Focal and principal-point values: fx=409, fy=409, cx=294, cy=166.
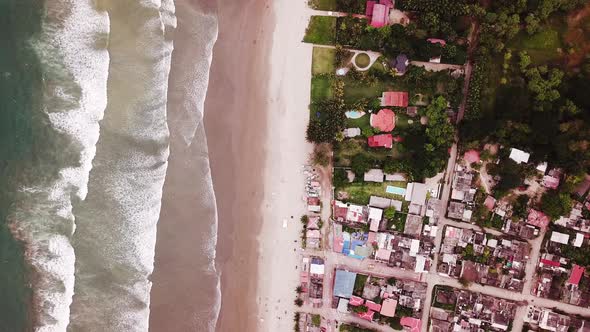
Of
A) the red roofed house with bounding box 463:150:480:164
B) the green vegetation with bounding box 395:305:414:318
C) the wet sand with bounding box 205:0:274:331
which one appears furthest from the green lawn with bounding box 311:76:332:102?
the green vegetation with bounding box 395:305:414:318

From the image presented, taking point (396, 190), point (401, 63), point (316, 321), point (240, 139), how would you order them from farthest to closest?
point (240, 139), point (316, 321), point (396, 190), point (401, 63)

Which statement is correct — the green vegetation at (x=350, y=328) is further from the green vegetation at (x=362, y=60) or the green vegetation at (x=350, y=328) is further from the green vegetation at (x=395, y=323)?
the green vegetation at (x=362, y=60)

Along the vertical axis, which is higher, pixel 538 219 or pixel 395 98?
pixel 395 98

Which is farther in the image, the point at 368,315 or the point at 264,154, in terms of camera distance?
the point at 264,154

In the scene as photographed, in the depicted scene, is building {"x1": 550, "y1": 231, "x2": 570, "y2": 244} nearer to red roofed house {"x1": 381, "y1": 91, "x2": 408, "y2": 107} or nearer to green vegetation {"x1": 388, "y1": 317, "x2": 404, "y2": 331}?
green vegetation {"x1": 388, "y1": 317, "x2": 404, "y2": 331}

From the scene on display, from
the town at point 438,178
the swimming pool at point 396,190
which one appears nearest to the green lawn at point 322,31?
the town at point 438,178

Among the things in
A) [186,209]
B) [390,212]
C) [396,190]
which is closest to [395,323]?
[390,212]

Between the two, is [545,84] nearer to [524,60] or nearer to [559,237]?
[524,60]

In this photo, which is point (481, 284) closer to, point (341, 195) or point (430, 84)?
point (341, 195)

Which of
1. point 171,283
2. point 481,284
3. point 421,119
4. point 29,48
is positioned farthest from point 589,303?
point 29,48
